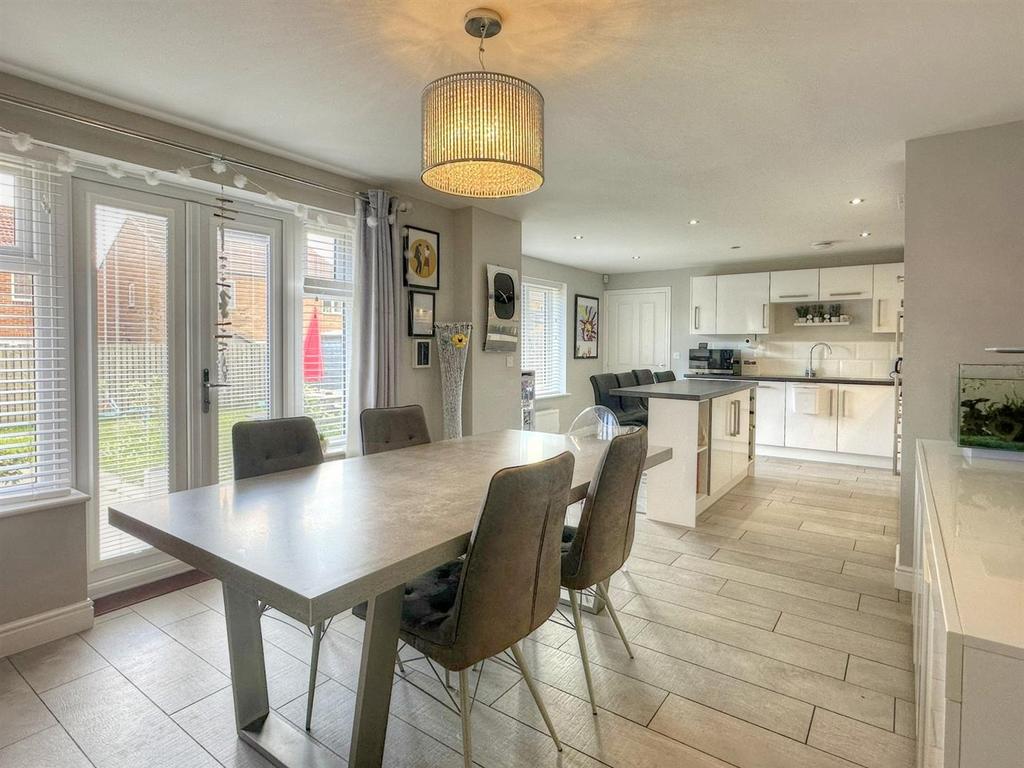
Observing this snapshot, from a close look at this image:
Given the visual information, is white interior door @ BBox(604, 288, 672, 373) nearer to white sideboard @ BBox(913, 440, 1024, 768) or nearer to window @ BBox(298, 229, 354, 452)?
window @ BBox(298, 229, 354, 452)

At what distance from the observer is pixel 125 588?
292cm

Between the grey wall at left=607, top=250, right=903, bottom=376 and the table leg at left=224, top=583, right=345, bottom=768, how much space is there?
649 centimetres

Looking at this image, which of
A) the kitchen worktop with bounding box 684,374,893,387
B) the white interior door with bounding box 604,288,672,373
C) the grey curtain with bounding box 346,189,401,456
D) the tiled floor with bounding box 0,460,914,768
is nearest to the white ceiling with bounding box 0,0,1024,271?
the grey curtain with bounding box 346,189,401,456

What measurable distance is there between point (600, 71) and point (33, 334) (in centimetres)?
269

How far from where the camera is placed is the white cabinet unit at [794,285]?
20.5 feet

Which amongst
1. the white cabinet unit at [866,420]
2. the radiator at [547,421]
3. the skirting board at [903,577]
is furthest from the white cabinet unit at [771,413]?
the skirting board at [903,577]

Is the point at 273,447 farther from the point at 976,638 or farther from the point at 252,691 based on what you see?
the point at 976,638

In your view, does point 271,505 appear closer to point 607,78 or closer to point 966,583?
point 966,583

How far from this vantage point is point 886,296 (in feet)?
19.3

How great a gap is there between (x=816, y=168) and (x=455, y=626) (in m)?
3.37

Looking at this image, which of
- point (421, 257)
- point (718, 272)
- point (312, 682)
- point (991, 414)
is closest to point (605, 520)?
point (312, 682)

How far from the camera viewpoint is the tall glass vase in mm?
4238

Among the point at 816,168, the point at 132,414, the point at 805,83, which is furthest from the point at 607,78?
the point at 132,414

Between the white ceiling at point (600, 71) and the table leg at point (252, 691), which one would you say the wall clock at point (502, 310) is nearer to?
the white ceiling at point (600, 71)
